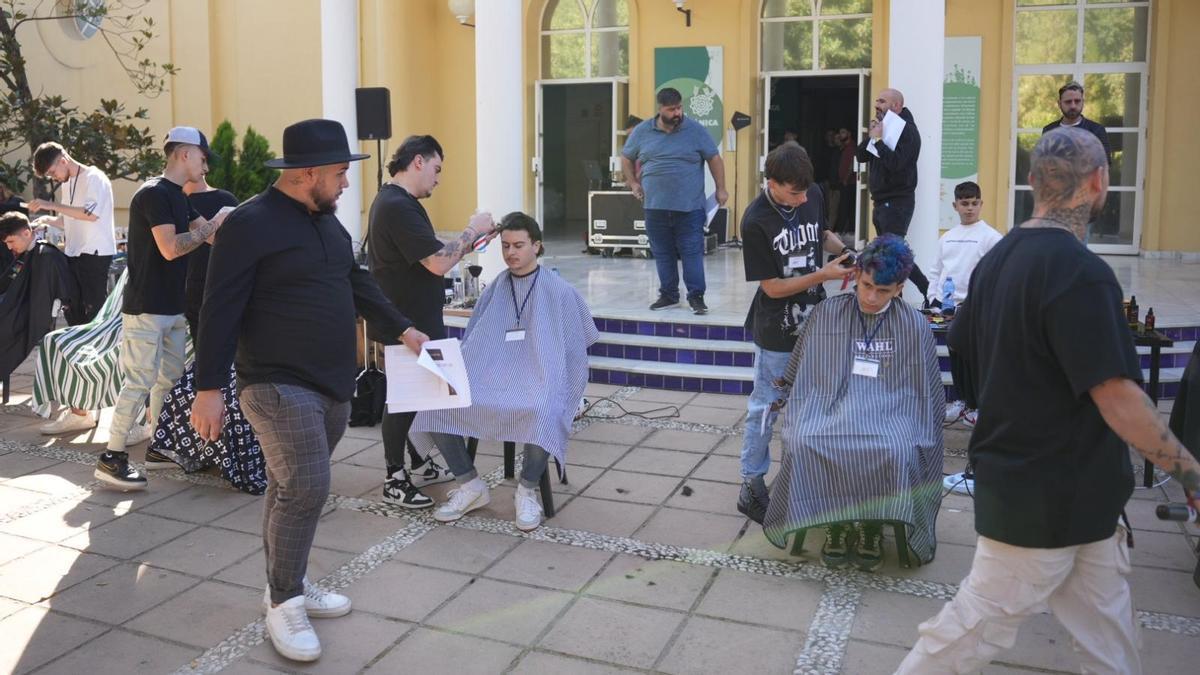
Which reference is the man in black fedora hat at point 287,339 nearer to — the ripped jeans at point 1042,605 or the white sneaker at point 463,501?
the white sneaker at point 463,501

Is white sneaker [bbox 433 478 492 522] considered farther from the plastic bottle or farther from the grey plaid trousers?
the plastic bottle

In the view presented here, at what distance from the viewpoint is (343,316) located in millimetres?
3707

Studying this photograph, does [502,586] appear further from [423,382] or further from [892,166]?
[892,166]

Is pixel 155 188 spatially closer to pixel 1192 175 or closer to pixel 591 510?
pixel 591 510

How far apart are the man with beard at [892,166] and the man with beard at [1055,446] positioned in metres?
5.13

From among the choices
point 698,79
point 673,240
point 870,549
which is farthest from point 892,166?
point 698,79

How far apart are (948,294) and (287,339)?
433 centimetres

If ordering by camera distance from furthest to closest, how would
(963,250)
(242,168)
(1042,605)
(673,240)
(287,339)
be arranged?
(242,168) < (673,240) < (963,250) < (287,339) < (1042,605)

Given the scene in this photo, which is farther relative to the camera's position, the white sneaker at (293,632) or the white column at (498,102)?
the white column at (498,102)

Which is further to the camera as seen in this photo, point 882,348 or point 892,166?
point 892,166

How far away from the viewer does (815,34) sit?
13289 mm

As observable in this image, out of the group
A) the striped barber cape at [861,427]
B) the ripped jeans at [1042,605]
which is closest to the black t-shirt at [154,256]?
the striped barber cape at [861,427]

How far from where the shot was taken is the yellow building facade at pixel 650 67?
39.4 ft

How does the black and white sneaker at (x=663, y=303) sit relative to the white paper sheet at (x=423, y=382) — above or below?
below
